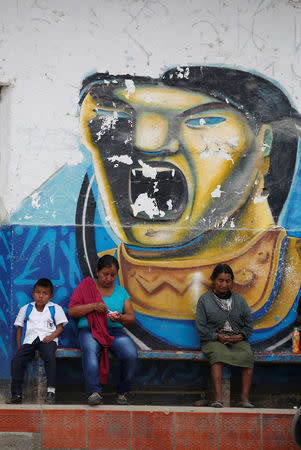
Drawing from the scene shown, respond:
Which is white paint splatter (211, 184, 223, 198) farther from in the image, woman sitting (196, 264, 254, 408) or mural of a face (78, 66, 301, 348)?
woman sitting (196, 264, 254, 408)

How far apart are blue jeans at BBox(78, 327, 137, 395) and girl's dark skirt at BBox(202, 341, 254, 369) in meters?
0.65

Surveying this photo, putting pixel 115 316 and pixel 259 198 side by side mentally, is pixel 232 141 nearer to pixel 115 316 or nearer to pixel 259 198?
pixel 259 198

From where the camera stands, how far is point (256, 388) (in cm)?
765

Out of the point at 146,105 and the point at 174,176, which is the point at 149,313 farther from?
the point at 146,105

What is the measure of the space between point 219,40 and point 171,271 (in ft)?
7.28

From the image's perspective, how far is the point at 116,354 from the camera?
7.04 metres

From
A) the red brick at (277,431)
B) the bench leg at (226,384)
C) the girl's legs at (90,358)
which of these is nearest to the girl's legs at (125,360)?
the girl's legs at (90,358)

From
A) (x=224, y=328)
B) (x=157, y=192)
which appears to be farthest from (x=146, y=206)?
(x=224, y=328)

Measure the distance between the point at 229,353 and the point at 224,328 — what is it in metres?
0.28

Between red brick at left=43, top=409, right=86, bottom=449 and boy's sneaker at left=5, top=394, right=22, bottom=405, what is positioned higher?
boy's sneaker at left=5, top=394, right=22, bottom=405

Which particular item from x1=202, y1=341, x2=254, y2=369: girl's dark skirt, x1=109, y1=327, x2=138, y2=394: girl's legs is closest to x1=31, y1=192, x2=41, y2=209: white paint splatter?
x1=109, y1=327, x2=138, y2=394: girl's legs

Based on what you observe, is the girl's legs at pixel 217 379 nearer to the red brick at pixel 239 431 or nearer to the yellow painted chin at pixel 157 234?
the red brick at pixel 239 431

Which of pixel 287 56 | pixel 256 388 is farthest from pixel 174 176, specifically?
pixel 256 388

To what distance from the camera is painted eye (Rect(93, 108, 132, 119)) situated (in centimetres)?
760
